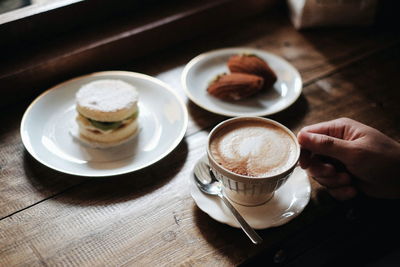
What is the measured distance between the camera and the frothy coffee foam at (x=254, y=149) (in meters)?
0.84

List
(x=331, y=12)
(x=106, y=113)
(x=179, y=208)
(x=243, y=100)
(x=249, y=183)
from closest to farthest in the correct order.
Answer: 1. (x=249, y=183)
2. (x=179, y=208)
3. (x=106, y=113)
4. (x=243, y=100)
5. (x=331, y=12)

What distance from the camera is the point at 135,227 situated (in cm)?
88

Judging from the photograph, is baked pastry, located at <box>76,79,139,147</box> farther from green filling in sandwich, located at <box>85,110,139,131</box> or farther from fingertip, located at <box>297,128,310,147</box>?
fingertip, located at <box>297,128,310,147</box>

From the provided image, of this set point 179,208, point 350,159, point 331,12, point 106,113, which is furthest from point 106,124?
point 331,12

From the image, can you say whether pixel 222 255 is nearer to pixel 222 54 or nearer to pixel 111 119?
pixel 111 119

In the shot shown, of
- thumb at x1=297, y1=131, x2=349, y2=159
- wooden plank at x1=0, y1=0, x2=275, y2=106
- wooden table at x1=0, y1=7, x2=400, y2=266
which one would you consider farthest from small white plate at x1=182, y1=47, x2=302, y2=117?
thumb at x1=297, y1=131, x2=349, y2=159

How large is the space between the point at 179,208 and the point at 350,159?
37 centimetres

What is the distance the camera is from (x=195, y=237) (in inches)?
34.0

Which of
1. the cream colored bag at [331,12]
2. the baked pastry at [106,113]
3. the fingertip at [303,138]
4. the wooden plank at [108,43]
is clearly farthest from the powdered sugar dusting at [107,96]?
the cream colored bag at [331,12]

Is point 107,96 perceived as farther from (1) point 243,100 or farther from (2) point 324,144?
(2) point 324,144

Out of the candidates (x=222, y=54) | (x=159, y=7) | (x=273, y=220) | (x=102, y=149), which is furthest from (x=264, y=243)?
(x=159, y=7)

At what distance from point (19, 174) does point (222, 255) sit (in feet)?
1.62

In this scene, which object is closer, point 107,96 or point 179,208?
point 179,208

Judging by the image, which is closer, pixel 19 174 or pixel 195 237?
pixel 195 237
